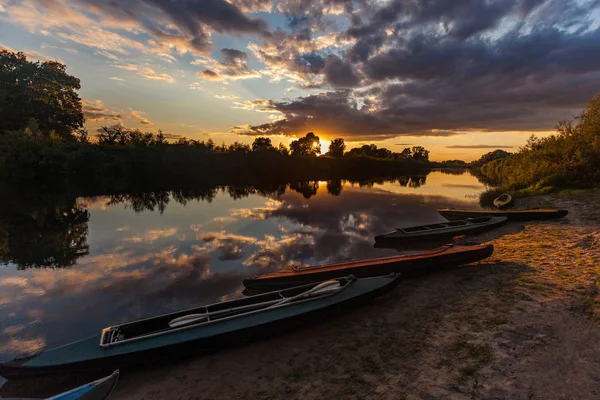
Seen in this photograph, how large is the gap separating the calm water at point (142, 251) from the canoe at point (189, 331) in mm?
2309

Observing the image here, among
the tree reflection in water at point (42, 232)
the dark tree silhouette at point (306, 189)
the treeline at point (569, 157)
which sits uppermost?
the treeline at point (569, 157)

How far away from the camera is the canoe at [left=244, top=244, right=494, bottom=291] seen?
10.3 m

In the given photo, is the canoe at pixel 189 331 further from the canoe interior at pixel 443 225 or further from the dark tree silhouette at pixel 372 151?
the dark tree silhouette at pixel 372 151

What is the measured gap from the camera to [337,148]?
396ft

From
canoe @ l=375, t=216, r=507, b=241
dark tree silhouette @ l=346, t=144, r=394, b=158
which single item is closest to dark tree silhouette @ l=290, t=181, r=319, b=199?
canoe @ l=375, t=216, r=507, b=241

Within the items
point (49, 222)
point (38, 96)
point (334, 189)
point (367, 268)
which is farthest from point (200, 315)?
point (38, 96)

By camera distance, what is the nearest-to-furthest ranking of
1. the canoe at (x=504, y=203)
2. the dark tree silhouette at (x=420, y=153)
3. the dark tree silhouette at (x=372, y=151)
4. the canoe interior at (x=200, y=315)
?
1. the canoe interior at (x=200, y=315)
2. the canoe at (x=504, y=203)
3. the dark tree silhouette at (x=372, y=151)
4. the dark tree silhouette at (x=420, y=153)

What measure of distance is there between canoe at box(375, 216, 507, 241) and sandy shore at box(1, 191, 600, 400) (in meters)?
6.25

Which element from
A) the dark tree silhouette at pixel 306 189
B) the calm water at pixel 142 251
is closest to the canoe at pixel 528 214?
the calm water at pixel 142 251

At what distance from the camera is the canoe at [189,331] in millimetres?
5852

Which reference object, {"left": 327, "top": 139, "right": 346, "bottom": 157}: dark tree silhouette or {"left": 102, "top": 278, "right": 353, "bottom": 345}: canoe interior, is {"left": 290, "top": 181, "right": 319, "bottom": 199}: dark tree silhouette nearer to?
{"left": 102, "top": 278, "right": 353, "bottom": 345}: canoe interior

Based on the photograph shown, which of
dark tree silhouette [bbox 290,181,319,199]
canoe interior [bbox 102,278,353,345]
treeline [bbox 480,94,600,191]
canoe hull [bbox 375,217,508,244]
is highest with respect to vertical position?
treeline [bbox 480,94,600,191]

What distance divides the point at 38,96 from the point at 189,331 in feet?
250

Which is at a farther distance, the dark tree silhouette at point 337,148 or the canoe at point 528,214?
the dark tree silhouette at point 337,148
